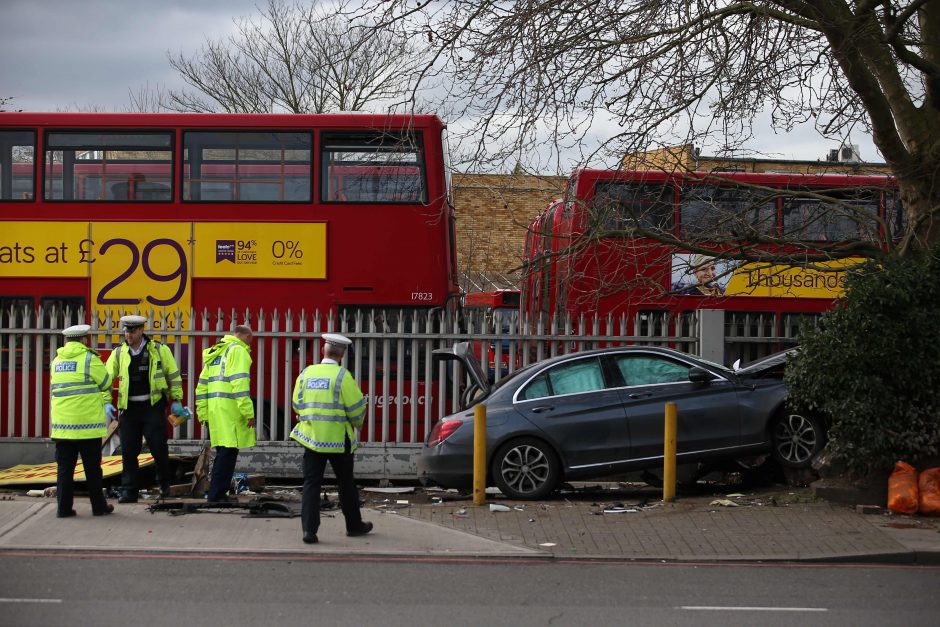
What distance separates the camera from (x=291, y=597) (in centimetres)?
713

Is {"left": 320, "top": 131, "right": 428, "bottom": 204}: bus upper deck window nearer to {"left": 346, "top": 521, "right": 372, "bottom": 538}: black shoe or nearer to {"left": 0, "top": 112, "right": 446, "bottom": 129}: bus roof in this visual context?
{"left": 0, "top": 112, "right": 446, "bottom": 129}: bus roof

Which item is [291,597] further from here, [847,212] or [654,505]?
[847,212]

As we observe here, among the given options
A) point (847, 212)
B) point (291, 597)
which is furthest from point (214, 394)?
point (847, 212)

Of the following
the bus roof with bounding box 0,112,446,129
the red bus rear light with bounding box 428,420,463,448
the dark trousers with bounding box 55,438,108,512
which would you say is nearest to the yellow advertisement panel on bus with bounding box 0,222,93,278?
the bus roof with bounding box 0,112,446,129

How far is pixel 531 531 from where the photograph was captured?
31.4 feet

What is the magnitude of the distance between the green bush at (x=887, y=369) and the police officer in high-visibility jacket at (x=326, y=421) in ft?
15.5

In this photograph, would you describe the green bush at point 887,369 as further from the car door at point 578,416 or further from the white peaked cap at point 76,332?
the white peaked cap at point 76,332

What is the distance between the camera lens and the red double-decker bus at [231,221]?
14.0 metres

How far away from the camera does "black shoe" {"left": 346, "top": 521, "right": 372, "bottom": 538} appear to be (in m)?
9.20

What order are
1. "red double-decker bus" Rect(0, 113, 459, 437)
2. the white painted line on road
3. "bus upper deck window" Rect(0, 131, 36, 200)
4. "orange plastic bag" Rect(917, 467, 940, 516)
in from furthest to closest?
1. "bus upper deck window" Rect(0, 131, 36, 200)
2. "red double-decker bus" Rect(0, 113, 459, 437)
3. "orange plastic bag" Rect(917, 467, 940, 516)
4. the white painted line on road

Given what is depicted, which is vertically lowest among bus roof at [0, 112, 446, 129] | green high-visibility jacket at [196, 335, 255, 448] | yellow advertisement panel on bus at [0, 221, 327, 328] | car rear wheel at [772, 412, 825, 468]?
car rear wheel at [772, 412, 825, 468]

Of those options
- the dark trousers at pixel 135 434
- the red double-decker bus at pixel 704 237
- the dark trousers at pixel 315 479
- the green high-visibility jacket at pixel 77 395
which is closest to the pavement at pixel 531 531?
the dark trousers at pixel 315 479

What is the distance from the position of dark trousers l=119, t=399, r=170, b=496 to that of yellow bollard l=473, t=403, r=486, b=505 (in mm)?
3123

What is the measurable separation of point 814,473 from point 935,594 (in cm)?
391
